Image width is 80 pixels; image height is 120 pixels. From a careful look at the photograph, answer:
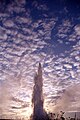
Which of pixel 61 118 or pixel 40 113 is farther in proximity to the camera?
pixel 40 113

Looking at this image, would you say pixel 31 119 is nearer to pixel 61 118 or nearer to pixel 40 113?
pixel 40 113

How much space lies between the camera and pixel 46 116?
12925cm

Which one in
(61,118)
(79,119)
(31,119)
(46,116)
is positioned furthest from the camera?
(46,116)

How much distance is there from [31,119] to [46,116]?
14.6 m

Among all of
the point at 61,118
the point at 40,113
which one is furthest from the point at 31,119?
the point at 61,118

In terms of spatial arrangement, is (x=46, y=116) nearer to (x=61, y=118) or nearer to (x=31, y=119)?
(x=31, y=119)

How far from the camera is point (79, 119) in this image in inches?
4008

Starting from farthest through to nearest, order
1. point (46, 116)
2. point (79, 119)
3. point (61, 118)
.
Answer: point (46, 116)
point (79, 119)
point (61, 118)

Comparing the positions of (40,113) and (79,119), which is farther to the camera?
(40,113)

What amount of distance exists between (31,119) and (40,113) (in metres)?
9.40

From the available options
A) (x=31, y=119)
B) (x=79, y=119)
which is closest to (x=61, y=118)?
(x=79, y=119)

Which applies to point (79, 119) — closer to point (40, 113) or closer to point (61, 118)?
point (61, 118)

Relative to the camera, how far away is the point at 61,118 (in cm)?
9531

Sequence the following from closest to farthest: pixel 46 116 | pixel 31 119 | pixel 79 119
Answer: pixel 79 119 < pixel 31 119 < pixel 46 116
